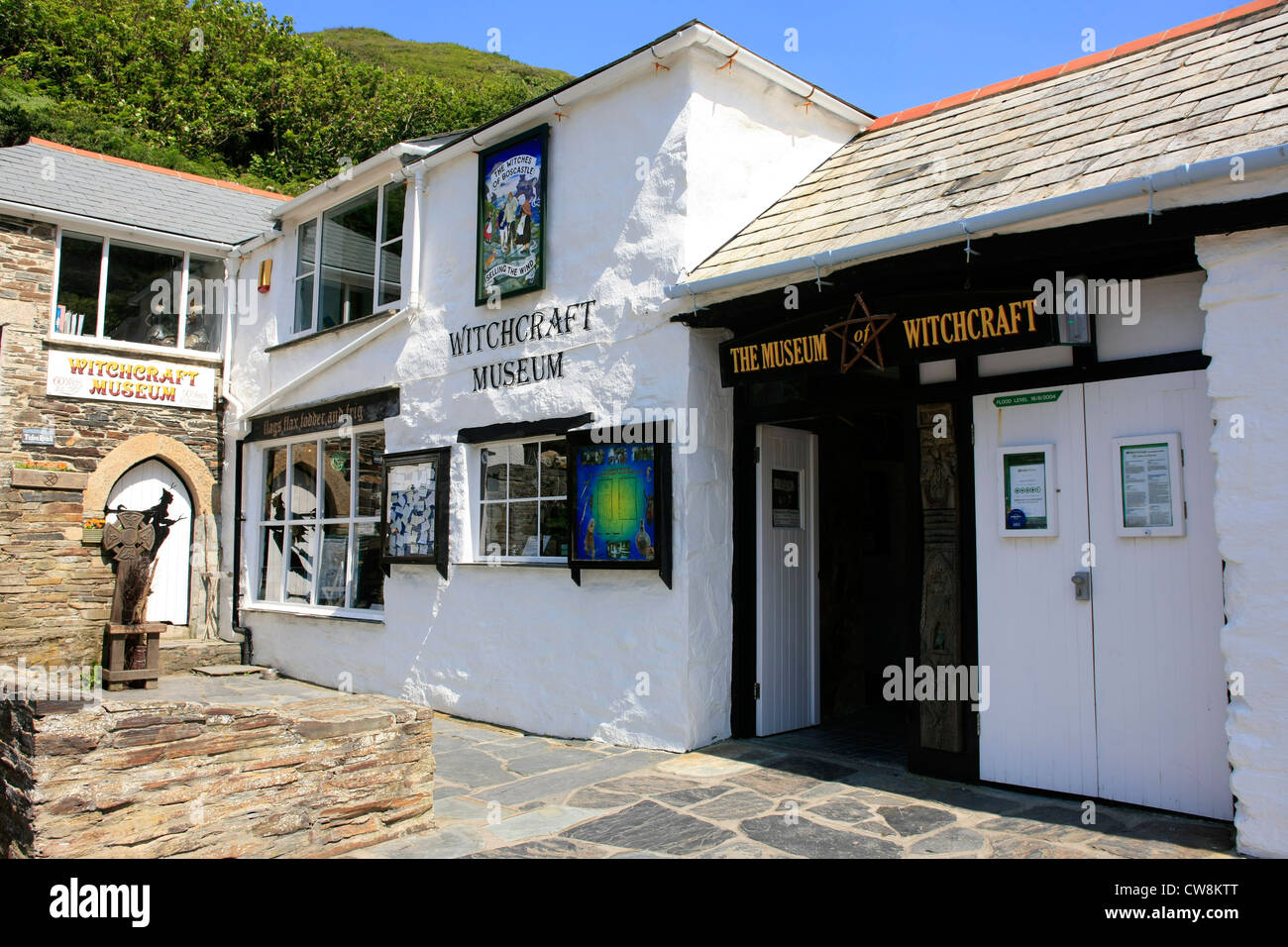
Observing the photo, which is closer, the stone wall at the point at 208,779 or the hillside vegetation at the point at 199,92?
the stone wall at the point at 208,779

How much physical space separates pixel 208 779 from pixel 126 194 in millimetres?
11722

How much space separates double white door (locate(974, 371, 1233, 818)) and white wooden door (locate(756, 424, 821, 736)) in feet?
6.19

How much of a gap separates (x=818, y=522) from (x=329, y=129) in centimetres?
3287

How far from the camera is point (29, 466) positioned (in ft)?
37.6

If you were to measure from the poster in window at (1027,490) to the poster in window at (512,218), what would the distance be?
4.43m

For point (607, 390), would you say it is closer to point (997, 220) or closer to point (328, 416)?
point (997, 220)

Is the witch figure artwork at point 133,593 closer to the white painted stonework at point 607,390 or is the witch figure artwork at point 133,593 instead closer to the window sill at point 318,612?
the window sill at point 318,612

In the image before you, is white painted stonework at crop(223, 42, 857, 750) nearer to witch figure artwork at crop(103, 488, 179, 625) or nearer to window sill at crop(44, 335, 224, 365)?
witch figure artwork at crop(103, 488, 179, 625)

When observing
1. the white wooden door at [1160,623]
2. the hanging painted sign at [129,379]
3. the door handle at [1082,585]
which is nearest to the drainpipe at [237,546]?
the hanging painted sign at [129,379]

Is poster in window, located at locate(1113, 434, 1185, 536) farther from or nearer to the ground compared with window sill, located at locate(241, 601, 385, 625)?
farther from the ground

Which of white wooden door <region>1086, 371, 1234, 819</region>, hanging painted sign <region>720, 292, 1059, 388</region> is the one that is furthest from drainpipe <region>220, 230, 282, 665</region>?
white wooden door <region>1086, 371, 1234, 819</region>

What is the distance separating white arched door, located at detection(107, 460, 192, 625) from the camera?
490 inches

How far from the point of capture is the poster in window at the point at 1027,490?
5566 millimetres

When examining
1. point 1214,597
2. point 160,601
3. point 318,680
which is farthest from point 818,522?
point 160,601
